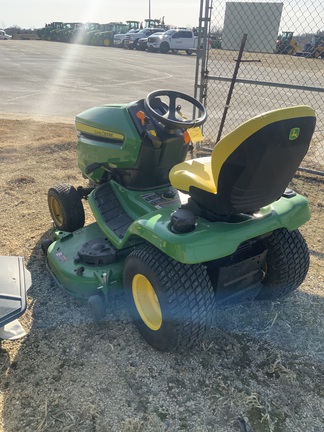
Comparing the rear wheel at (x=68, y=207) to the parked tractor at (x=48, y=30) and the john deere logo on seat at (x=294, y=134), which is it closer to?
the john deere logo on seat at (x=294, y=134)

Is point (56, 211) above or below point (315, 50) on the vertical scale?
below

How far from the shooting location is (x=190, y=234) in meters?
2.00

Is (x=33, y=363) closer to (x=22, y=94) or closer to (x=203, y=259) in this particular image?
(x=203, y=259)

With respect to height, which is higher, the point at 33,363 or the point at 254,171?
the point at 254,171

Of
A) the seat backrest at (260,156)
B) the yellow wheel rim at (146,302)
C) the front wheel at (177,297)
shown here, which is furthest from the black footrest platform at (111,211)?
the seat backrest at (260,156)

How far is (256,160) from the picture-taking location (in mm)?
1809

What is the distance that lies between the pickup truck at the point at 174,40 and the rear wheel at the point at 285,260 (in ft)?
87.6

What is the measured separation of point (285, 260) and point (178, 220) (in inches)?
32.7

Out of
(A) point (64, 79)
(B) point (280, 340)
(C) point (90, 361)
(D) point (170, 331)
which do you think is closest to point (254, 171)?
(D) point (170, 331)

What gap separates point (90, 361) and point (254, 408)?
0.87m

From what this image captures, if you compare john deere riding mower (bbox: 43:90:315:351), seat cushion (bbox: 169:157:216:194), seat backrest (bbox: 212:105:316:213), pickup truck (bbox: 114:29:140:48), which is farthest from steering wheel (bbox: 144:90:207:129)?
pickup truck (bbox: 114:29:140:48)

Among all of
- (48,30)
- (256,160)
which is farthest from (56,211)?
(48,30)

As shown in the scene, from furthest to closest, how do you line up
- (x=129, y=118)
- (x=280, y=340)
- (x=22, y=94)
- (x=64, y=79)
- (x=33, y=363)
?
(x=64, y=79) < (x=22, y=94) < (x=129, y=118) < (x=280, y=340) < (x=33, y=363)

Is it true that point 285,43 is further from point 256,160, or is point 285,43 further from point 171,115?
point 256,160
